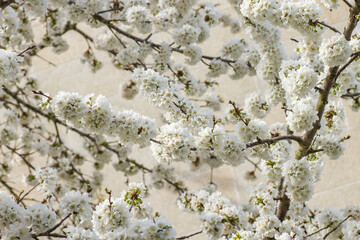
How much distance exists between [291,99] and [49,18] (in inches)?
51.1

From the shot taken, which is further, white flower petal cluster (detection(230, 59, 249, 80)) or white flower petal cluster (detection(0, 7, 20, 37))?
white flower petal cluster (detection(230, 59, 249, 80))

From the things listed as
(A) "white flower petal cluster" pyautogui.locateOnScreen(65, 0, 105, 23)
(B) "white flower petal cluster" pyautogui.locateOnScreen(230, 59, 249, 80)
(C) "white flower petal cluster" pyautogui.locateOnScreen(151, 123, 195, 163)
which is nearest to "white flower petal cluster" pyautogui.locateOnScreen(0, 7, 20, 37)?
(A) "white flower petal cluster" pyautogui.locateOnScreen(65, 0, 105, 23)

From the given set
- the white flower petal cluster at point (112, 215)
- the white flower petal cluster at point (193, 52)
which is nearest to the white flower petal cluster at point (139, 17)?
the white flower petal cluster at point (193, 52)

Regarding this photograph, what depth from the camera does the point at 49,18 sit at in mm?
2154

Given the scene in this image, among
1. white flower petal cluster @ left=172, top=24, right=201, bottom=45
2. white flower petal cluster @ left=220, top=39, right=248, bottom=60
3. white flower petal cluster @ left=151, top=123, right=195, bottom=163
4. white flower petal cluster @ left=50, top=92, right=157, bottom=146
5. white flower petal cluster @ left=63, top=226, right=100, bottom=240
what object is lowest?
white flower petal cluster @ left=63, top=226, right=100, bottom=240

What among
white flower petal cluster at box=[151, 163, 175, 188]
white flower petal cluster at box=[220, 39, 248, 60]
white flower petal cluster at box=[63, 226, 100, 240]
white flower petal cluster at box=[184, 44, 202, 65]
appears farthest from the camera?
white flower petal cluster at box=[151, 163, 175, 188]

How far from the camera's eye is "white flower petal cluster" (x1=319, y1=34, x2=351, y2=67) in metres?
1.13

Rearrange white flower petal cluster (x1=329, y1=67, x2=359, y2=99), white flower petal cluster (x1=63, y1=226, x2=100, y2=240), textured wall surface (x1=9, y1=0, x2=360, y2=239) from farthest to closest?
textured wall surface (x1=9, y1=0, x2=360, y2=239), white flower petal cluster (x1=329, y1=67, x2=359, y2=99), white flower petal cluster (x1=63, y1=226, x2=100, y2=240)

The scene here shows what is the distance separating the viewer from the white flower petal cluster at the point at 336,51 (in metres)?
1.13

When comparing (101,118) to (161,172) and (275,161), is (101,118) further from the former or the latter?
(161,172)

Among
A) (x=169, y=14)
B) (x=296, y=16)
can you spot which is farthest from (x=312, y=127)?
(x=169, y=14)

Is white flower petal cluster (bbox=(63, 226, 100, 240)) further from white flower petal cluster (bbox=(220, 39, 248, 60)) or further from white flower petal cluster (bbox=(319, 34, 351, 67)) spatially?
white flower petal cluster (bbox=(220, 39, 248, 60))

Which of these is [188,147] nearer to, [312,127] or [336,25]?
[312,127]

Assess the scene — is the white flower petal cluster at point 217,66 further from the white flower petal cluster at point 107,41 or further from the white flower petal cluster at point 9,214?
the white flower petal cluster at point 9,214
